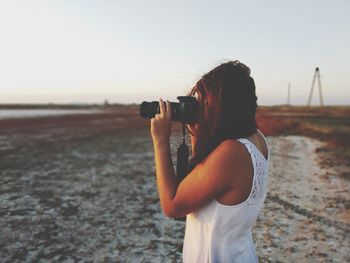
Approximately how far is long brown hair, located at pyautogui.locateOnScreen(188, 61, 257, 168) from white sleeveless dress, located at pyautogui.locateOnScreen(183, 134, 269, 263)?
0.08 m

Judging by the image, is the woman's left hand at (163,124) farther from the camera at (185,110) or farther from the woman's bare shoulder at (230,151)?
the woman's bare shoulder at (230,151)

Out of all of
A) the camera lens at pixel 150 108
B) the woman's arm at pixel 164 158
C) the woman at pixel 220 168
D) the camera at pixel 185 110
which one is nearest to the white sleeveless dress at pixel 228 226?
the woman at pixel 220 168

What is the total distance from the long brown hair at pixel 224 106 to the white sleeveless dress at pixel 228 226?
80mm

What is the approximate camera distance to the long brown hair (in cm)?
135

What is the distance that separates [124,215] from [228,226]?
16.3 feet

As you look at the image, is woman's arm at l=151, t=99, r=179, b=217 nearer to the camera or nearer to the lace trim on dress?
the camera

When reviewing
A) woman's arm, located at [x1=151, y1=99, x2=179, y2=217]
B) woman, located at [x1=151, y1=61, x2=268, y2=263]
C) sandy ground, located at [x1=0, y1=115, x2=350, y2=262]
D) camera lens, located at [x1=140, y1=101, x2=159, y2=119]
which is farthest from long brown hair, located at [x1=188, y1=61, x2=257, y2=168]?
sandy ground, located at [x1=0, y1=115, x2=350, y2=262]

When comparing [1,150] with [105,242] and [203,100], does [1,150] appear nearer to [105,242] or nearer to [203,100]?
[105,242]

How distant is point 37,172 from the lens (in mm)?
9508

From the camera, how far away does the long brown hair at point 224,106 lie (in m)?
1.35

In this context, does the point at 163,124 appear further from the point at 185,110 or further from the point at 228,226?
the point at 228,226

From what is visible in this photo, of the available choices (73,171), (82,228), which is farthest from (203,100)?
(73,171)

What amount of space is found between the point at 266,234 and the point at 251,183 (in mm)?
4201

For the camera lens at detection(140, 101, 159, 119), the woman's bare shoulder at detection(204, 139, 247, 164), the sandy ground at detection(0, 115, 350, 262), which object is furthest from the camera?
the sandy ground at detection(0, 115, 350, 262)
